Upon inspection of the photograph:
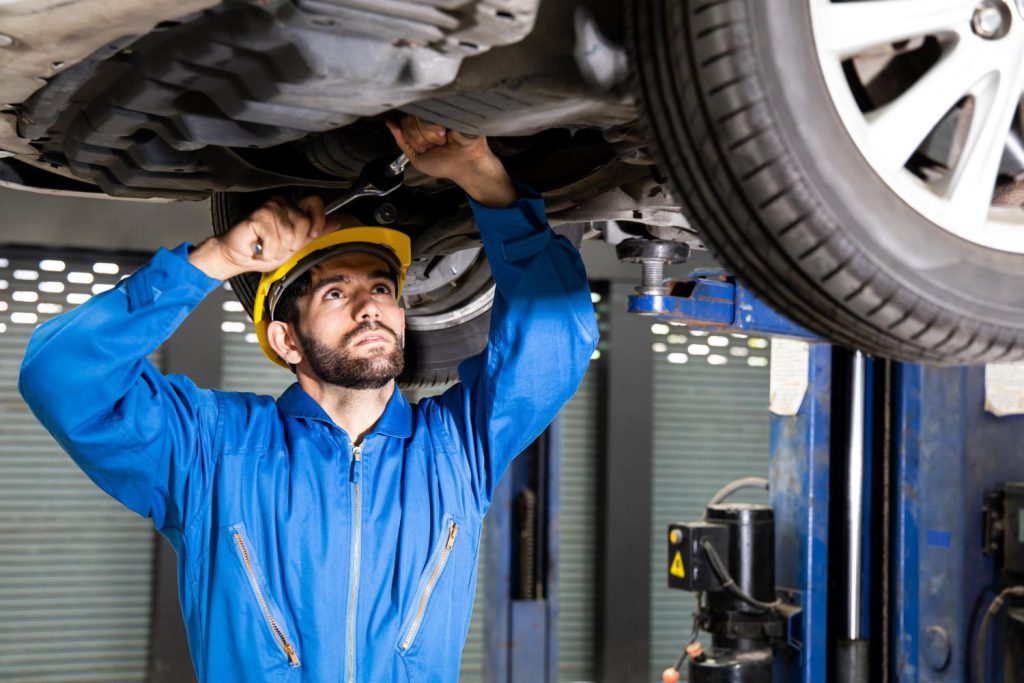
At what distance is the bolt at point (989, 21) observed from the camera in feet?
4.09

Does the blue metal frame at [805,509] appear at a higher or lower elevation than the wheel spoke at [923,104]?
lower

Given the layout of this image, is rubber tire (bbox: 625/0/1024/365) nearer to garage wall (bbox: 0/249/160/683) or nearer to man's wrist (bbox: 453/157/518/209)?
man's wrist (bbox: 453/157/518/209)

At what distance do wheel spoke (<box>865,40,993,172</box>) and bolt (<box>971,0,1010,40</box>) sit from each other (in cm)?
2

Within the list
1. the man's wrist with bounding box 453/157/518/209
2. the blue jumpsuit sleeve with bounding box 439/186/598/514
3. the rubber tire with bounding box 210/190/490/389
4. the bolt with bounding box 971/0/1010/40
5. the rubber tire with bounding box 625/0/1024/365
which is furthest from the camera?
the rubber tire with bounding box 210/190/490/389

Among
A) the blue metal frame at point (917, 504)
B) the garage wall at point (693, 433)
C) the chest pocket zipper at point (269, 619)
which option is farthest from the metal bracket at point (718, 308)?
the garage wall at point (693, 433)

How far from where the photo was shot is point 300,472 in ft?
6.23

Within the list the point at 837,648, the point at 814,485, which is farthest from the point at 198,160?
the point at 837,648

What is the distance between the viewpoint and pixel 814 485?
3.38 metres

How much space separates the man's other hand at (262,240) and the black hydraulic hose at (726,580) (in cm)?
195

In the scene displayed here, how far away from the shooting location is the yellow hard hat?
1973 millimetres

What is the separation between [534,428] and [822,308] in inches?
36.0

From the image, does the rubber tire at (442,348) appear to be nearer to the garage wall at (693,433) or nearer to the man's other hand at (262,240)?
the man's other hand at (262,240)

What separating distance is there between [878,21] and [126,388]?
1220 millimetres

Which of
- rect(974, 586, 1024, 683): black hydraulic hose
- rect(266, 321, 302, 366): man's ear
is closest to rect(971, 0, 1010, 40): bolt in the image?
rect(266, 321, 302, 366): man's ear
